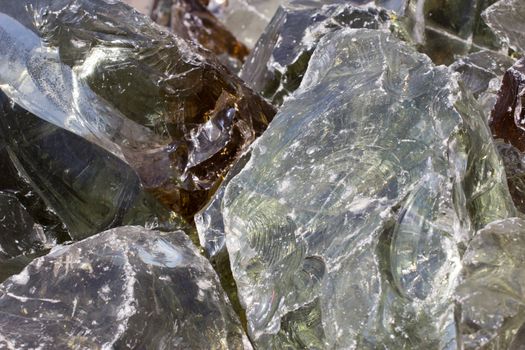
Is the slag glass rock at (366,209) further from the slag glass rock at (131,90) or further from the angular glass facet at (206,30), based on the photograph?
the angular glass facet at (206,30)

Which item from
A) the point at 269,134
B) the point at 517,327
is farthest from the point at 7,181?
the point at 517,327

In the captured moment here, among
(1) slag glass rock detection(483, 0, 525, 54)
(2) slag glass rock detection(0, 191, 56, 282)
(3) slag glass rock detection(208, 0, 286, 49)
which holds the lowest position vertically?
(2) slag glass rock detection(0, 191, 56, 282)

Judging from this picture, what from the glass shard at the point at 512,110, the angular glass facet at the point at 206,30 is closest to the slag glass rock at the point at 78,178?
the glass shard at the point at 512,110

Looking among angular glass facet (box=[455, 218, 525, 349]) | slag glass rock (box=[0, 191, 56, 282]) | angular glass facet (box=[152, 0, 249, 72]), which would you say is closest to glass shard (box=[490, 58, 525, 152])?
angular glass facet (box=[455, 218, 525, 349])

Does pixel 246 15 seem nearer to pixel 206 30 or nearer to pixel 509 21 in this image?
pixel 206 30

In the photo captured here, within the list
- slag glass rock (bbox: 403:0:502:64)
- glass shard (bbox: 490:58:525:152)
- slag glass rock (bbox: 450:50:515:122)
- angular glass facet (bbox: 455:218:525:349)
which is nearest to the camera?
angular glass facet (bbox: 455:218:525:349)

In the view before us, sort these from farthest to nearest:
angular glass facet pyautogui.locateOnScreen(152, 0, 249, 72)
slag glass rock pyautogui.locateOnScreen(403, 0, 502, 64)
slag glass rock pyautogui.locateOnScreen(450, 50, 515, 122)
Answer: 1. angular glass facet pyautogui.locateOnScreen(152, 0, 249, 72)
2. slag glass rock pyautogui.locateOnScreen(403, 0, 502, 64)
3. slag glass rock pyautogui.locateOnScreen(450, 50, 515, 122)

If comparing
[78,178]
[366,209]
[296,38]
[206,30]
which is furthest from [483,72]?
[206,30]

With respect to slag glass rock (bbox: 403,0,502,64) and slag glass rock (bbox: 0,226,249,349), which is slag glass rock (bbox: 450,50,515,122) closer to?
slag glass rock (bbox: 403,0,502,64)
